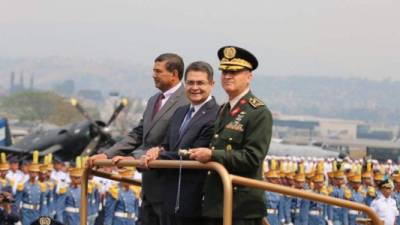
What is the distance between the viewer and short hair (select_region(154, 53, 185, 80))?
7144 millimetres

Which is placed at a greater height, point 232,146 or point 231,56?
point 231,56

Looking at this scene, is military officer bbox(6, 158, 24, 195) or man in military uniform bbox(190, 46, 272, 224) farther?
military officer bbox(6, 158, 24, 195)

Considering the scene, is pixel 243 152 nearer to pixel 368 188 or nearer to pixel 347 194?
pixel 347 194

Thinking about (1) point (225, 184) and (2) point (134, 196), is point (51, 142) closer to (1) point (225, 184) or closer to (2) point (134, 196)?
(2) point (134, 196)

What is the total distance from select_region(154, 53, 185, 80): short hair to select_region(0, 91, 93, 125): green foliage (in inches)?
5815

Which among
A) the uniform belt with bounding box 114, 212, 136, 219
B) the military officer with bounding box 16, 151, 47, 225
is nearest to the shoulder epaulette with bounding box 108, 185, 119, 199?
the uniform belt with bounding box 114, 212, 136, 219

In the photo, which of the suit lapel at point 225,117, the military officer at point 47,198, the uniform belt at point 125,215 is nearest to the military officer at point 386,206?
the uniform belt at point 125,215

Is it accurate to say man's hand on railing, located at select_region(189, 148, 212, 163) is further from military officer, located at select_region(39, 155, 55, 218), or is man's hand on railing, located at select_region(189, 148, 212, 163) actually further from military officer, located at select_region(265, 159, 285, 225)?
military officer, located at select_region(39, 155, 55, 218)

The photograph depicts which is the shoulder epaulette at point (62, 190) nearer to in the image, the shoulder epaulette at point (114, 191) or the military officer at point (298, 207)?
the shoulder epaulette at point (114, 191)

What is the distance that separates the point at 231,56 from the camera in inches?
235

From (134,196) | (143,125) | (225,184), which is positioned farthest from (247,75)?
(134,196)

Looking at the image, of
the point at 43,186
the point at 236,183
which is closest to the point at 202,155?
the point at 236,183

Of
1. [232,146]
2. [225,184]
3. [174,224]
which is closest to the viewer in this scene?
[225,184]

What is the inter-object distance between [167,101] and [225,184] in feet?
6.50
